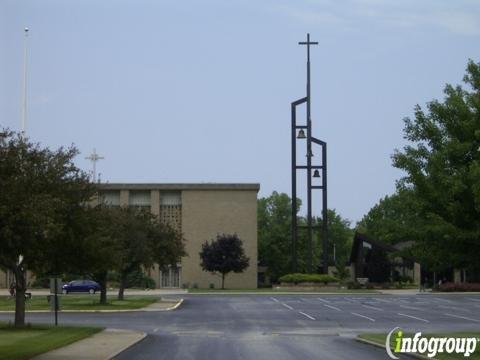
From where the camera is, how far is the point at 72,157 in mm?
29125

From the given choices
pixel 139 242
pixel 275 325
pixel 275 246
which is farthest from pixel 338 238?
pixel 275 325

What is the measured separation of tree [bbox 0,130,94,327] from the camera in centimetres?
2248

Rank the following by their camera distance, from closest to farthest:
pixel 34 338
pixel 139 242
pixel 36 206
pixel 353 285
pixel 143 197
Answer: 1. pixel 36 206
2. pixel 34 338
3. pixel 139 242
4. pixel 353 285
5. pixel 143 197

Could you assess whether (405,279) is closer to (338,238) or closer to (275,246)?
(275,246)

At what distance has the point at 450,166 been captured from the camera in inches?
788

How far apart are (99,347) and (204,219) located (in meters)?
64.5

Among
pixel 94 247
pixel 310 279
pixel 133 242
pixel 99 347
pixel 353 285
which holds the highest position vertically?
pixel 133 242

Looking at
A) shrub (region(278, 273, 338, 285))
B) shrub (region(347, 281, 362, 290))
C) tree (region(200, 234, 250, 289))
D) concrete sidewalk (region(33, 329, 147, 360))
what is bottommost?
shrub (region(347, 281, 362, 290))

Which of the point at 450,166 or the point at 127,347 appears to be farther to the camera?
the point at 127,347

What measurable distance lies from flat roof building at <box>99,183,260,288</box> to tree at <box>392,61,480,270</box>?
67101 millimetres

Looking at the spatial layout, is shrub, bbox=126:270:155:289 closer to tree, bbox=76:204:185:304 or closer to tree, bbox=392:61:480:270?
tree, bbox=76:204:185:304

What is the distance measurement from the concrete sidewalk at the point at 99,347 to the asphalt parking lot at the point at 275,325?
0.43 meters

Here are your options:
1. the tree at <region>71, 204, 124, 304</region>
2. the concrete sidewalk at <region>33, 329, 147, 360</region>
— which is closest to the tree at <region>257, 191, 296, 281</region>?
the tree at <region>71, 204, 124, 304</region>

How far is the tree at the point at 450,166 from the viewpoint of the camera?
19.5m
